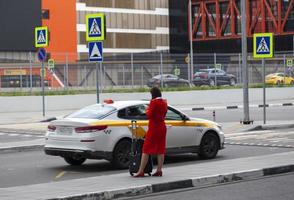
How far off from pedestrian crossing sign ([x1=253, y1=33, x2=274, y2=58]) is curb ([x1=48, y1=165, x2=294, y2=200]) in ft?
40.7

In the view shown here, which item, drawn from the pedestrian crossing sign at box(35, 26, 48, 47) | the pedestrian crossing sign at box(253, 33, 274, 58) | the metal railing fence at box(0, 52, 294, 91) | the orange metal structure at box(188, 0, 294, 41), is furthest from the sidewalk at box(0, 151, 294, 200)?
the orange metal structure at box(188, 0, 294, 41)

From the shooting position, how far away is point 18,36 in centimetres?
8244

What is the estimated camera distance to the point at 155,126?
12.2 m

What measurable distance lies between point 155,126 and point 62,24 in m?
76.4

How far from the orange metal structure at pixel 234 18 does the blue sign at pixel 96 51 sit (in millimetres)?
67579

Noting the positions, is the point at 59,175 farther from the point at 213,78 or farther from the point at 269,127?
the point at 213,78

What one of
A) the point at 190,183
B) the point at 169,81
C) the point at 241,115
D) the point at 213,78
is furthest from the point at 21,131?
the point at 213,78

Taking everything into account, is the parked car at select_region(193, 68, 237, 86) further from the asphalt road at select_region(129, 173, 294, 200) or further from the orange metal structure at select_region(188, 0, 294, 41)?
the orange metal structure at select_region(188, 0, 294, 41)

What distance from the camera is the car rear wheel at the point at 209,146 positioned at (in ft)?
52.7

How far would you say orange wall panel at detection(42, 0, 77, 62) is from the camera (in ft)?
281

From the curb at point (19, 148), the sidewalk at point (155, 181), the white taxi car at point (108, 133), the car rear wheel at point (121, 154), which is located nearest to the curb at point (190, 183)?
the sidewalk at point (155, 181)

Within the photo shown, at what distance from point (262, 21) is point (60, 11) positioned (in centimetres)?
2569

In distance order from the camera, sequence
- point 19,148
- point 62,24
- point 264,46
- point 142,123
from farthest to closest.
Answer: point 62,24 < point 264,46 < point 19,148 < point 142,123

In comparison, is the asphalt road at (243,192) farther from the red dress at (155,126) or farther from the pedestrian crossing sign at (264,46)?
the pedestrian crossing sign at (264,46)
